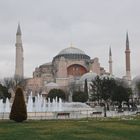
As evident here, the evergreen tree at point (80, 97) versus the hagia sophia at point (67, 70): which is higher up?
the hagia sophia at point (67, 70)

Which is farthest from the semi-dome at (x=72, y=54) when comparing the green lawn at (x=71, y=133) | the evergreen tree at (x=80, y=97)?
the green lawn at (x=71, y=133)

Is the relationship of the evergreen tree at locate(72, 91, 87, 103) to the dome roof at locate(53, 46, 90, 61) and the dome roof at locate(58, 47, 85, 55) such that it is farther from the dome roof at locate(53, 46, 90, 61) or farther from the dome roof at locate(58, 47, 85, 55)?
the dome roof at locate(58, 47, 85, 55)

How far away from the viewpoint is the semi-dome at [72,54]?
438ft

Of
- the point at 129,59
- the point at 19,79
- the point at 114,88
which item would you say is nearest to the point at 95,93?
the point at 114,88

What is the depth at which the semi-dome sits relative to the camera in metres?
134

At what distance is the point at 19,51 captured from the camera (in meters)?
111

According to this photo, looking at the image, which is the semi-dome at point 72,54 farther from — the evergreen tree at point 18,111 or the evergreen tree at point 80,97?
the evergreen tree at point 18,111

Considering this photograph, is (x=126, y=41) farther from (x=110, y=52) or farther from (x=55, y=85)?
(x=55, y=85)

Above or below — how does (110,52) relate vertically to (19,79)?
above

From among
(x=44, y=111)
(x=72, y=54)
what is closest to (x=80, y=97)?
(x=44, y=111)

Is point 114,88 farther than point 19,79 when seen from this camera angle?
No

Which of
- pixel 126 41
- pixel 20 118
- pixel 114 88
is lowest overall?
pixel 20 118

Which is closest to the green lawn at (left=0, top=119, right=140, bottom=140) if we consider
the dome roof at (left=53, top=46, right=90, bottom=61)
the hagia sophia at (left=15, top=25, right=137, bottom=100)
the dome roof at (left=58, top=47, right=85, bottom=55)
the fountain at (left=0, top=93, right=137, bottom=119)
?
the fountain at (left=0, top=93, right=137, bottom=119)

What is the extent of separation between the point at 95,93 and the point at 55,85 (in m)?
50.9
